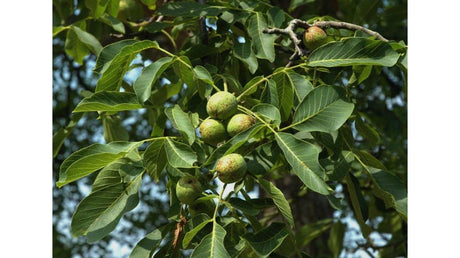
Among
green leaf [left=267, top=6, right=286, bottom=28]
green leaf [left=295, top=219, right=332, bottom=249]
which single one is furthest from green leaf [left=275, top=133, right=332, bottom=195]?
green leaf [left=295, top=219, right=332, bottom=249]

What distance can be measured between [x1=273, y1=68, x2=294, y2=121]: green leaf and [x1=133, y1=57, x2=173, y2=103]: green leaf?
247mm

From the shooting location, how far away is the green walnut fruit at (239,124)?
1.18 meters

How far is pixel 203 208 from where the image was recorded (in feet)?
4.04

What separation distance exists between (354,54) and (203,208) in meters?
0.44

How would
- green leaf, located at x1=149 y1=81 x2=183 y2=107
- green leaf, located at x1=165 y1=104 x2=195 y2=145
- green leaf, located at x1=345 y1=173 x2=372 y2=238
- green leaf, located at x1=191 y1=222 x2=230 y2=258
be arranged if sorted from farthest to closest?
green leaf, located at x1=149 y1=81 x2=183 y2=107 → green leaf, located at x1=345 y1=173 x2=372 y2=238 → green leaf, located at x1=165 y1=104 x2=195 y2=145 → green leaf, located at x1=191 y1=222 x2=230 y2=258

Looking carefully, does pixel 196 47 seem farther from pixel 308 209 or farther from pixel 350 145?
pixel 308 209

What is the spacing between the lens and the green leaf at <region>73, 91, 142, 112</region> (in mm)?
1216

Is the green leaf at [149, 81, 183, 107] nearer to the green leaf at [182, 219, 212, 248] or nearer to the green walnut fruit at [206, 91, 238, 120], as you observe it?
the green walnut fruit at [206, 91, 238, 120]

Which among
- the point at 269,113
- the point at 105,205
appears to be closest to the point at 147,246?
the point at 105,205

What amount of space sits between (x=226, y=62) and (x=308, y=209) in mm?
1387

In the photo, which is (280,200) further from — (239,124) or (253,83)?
(253,83)

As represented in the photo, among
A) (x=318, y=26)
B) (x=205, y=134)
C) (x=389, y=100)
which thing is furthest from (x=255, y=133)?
(x=389, y=100)
